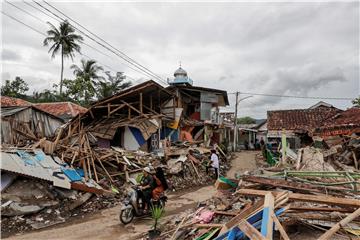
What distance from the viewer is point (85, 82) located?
107ft

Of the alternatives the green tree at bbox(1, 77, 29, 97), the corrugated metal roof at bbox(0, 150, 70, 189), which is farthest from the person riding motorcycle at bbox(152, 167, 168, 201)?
the green tree at bbox(1, 77, 29, 97)

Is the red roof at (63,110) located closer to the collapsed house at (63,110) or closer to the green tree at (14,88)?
the collapsed house at (63,110)

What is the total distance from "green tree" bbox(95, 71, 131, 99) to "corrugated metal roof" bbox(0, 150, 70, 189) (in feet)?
74.0

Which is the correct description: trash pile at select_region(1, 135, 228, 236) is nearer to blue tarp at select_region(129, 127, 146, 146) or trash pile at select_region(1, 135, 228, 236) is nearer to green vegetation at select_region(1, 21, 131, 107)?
blue tarp at select_region(129, 127, 146, 146)

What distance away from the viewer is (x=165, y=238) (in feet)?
21.2

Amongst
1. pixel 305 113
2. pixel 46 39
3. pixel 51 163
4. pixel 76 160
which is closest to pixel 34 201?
pixel 51 163

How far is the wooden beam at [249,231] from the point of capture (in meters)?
3.99

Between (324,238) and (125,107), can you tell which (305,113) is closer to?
(125,107)

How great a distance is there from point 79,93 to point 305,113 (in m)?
23.7

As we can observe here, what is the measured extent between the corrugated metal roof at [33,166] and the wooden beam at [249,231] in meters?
7.45

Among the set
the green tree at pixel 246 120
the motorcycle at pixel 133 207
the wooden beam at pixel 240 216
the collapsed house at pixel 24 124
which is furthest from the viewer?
the green tree at pixel 246 120

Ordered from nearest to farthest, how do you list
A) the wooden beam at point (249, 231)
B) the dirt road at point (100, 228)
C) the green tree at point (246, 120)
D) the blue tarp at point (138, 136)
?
the wooden beam at point (249, 231)
the dirt road at point (100, 228)
the blue tarp at point (138, 136)
the green tree at point (246, 120)

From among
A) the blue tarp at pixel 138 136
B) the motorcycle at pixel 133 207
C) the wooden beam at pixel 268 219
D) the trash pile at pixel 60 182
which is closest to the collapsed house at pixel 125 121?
the blue tarp at pixel 138 136

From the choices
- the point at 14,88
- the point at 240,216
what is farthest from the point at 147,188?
the point at 14,88
